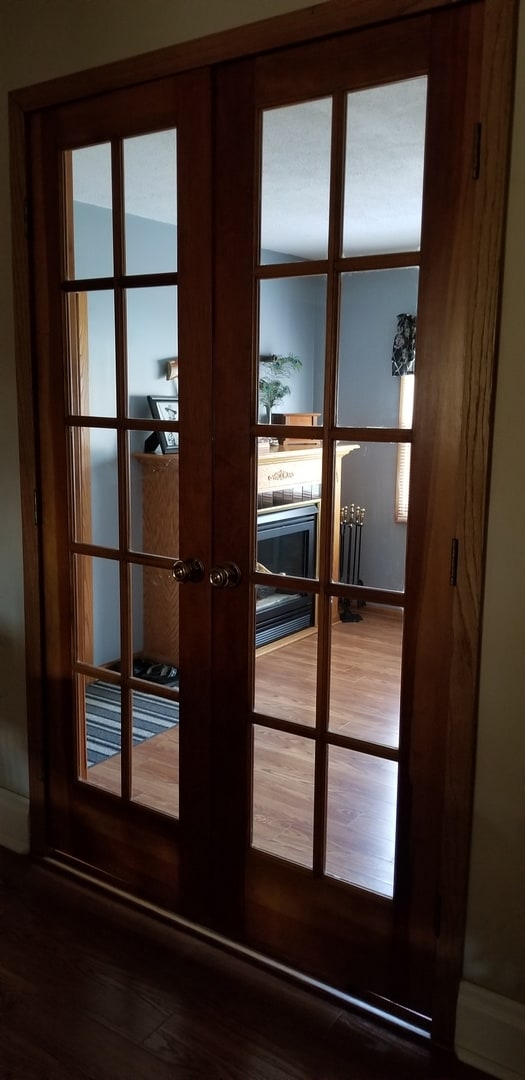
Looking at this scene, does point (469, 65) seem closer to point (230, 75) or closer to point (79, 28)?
point (230, 75)

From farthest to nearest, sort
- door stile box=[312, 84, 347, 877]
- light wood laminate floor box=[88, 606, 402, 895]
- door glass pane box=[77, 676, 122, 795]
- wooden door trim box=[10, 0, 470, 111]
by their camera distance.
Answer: door glass pane box=[77, 676, 122, 795]
light wood laminate floor box=[88, 606, 402, 895]
door stile box=[312, 84, 347, 877]
wooden door trim box=[10, 0, 470, 111]

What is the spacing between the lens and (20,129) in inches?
87.6

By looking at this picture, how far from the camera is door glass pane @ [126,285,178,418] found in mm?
2059

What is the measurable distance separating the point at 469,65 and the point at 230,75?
1.86 feet

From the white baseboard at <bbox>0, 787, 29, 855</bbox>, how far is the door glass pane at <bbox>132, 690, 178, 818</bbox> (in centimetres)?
45

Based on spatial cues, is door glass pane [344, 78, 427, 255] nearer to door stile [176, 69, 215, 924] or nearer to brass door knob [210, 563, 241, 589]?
door stile [176, 69, 215, 924]

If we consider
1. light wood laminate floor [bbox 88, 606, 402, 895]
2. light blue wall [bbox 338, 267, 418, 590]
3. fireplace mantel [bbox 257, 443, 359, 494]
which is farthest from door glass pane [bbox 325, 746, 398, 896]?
fireplace mantel [bbox 257, 443, 359, 494]

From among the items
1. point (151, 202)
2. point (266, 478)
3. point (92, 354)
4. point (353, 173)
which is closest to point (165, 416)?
point (92, 354)

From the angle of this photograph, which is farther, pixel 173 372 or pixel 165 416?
pixel 165 416

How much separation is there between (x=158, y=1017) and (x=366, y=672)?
906 millimetres

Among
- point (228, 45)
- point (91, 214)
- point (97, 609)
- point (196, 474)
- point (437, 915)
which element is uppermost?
point (228, 45)

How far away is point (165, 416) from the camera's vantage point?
7.11 ft

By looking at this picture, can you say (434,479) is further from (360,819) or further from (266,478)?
(360,819)

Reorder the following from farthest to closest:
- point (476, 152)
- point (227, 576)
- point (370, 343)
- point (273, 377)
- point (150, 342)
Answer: point (150, 342)
point (227, 576)
point (273, 377)
point (370, 343)
point (476, 152)
